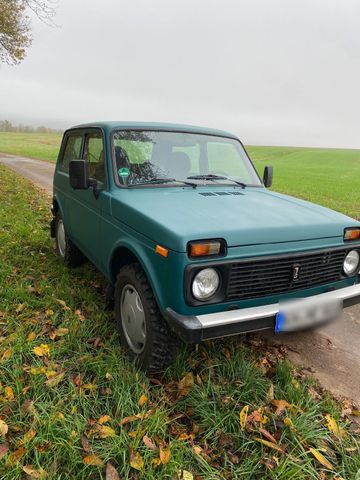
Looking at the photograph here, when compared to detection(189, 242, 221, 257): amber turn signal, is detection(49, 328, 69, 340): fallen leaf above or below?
below

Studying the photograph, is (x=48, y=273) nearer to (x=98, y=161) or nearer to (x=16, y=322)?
(x=16, y=322)

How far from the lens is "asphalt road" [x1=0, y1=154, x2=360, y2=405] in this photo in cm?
285

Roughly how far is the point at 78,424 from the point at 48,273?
269 cm

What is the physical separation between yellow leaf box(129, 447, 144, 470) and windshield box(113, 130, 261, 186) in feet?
6.88

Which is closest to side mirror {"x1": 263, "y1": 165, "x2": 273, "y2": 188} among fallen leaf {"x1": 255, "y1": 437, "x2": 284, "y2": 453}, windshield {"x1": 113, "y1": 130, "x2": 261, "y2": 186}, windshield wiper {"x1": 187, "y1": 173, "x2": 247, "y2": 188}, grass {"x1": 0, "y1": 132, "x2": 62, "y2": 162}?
windshield {"x1": 113, "y1": 130, "x2": 261, "y2": 186}

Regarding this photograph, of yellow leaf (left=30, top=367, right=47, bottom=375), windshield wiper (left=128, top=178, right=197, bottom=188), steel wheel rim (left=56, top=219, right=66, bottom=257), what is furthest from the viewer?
steel wheel rim (left=56, top=219, right=66, bottom=257)

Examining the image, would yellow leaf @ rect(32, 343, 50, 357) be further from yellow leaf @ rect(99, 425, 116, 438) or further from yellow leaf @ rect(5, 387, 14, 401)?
yellow leaf @ rect(99, 425, 116, 438)

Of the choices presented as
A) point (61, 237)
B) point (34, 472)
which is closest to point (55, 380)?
point (34, 472)

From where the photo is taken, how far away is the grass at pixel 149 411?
79.7 inches

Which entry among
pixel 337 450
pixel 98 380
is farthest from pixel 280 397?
pixel 98 380

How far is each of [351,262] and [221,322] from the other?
145 cm

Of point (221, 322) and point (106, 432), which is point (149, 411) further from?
point (221, 322)

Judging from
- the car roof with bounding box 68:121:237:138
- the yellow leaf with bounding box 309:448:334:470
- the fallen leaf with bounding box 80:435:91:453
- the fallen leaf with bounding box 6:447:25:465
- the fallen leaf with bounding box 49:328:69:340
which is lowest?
the yellow leaf with bounding box 309:448:334:470

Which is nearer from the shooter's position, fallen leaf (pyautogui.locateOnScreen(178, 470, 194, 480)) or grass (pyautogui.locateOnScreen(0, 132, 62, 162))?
fallen leaf (pyautogui.locateOnScreen(178, 470, 194, 480))
